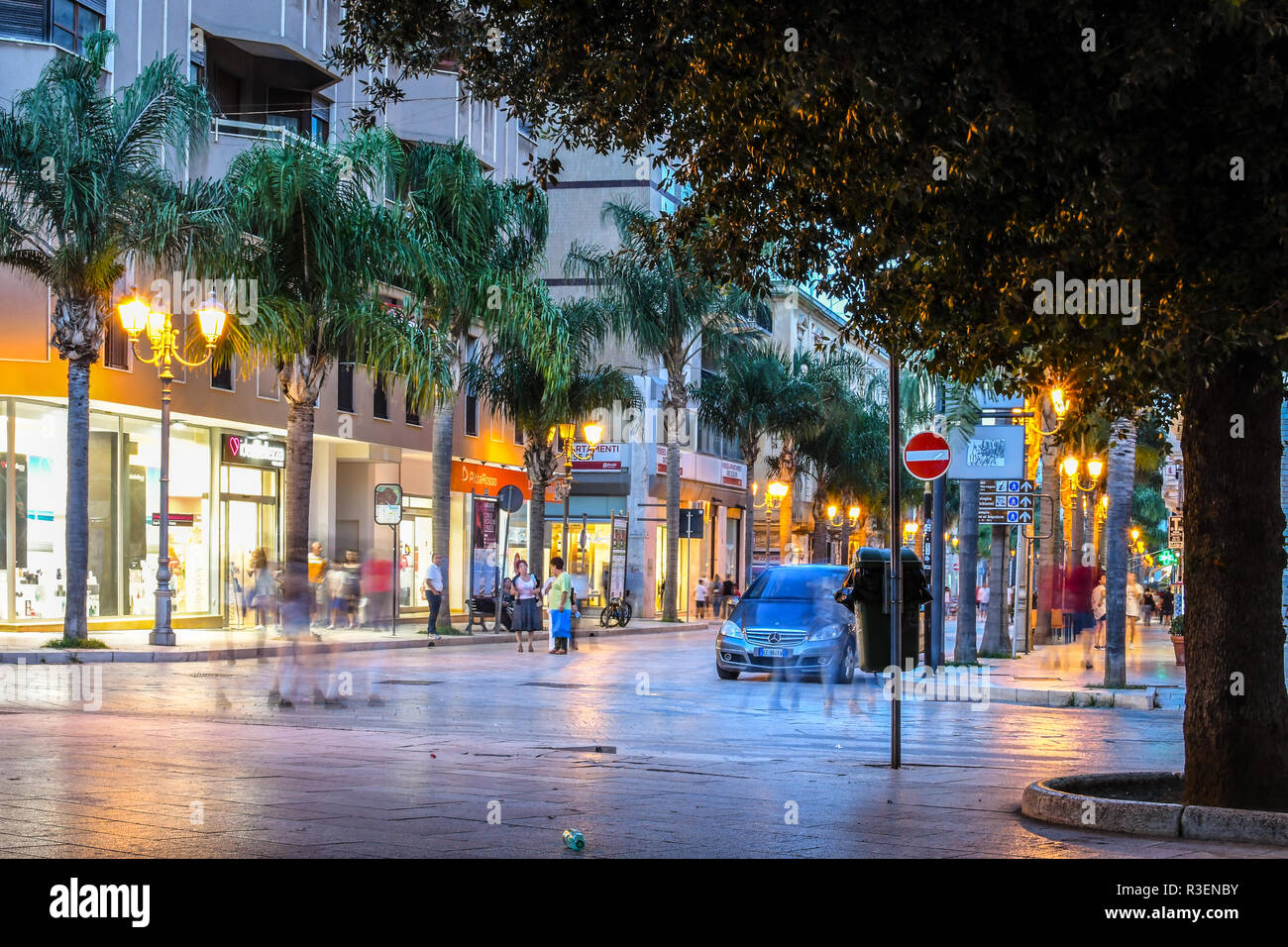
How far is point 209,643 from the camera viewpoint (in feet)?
92.8

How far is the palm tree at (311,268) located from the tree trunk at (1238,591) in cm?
2018

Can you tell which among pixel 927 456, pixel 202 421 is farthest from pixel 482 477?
pixel 927 456

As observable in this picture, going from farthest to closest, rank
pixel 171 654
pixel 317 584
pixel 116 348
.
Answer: pixel 116 348, pixel 317 584, pixel 171 654

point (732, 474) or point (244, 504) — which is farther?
point (732, 474)

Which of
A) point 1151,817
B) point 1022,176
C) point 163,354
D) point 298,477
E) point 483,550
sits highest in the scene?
point 163,354

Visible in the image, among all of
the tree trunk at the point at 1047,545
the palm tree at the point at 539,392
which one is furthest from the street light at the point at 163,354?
the tree trunk at the point at 1047,545

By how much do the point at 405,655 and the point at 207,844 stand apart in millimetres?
21270

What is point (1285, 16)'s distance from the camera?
7.62 m

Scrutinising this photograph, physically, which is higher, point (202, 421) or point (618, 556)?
point (202, 421)

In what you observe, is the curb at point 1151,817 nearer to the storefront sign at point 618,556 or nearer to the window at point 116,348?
the window at point 116,348

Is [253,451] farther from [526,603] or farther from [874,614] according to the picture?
[874,614]

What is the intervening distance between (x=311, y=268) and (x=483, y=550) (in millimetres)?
11143

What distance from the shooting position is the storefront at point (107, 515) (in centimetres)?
2989
